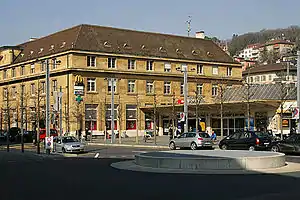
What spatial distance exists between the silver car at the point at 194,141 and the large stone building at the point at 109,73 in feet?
99.1

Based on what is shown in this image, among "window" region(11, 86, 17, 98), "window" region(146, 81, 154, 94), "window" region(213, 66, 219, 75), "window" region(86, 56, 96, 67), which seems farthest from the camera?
"window" region(213, 66, 219, 75)

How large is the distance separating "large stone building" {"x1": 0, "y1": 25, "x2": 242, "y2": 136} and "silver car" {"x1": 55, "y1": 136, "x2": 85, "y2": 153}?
2872 cm

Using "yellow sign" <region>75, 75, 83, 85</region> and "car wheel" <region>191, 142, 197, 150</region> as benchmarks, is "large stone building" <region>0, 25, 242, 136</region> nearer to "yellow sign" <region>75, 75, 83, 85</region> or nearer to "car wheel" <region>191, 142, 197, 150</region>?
"yellow sign" <region>75, 75, 83, 85</region>

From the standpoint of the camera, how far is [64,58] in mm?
81188

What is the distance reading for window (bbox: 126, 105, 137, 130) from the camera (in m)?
84.8

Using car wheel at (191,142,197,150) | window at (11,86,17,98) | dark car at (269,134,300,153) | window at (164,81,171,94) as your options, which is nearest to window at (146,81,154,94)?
window at (164,81,171,94)

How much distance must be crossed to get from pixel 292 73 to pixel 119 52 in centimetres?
5207

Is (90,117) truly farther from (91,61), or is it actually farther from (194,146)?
(194,146)

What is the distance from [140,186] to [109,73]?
65984 millimetres

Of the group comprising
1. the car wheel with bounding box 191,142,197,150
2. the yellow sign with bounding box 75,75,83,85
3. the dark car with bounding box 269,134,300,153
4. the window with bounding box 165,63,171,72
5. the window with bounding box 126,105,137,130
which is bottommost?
the car wheel with bounding box 191,142,197,150

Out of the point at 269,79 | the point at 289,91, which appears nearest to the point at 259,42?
the point at 269,79

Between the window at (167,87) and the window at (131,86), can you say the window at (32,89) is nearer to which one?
the window at (131,86)

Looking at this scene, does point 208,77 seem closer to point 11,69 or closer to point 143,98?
point 143,98

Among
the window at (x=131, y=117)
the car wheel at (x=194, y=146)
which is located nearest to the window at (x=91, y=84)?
the window at (x=131, y=117)
